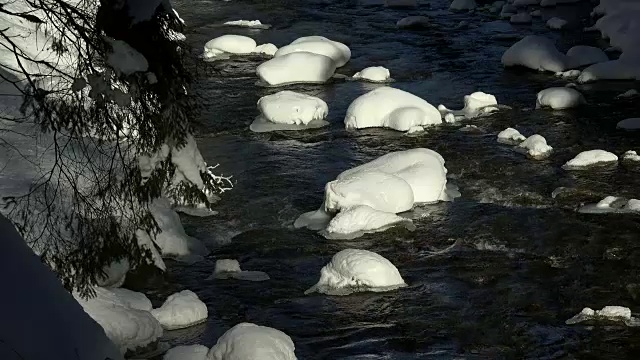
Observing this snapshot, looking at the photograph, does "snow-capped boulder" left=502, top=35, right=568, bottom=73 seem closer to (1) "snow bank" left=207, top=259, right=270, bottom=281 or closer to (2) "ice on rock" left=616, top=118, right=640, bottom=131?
(2) "ice on rock" left=616, top=118, right=640, bottom=131

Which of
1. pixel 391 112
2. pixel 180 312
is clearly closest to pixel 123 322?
pixel 180 312

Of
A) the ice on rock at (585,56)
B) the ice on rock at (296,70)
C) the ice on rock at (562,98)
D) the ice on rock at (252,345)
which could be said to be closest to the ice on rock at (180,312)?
the ice on rock at (252,345)

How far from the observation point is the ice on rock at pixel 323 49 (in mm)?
19672

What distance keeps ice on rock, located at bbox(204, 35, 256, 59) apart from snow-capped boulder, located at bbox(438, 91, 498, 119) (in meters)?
5.90

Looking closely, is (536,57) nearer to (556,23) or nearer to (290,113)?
(556,23)

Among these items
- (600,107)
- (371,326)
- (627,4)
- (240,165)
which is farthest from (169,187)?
(627,4)

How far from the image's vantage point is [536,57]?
747 inches

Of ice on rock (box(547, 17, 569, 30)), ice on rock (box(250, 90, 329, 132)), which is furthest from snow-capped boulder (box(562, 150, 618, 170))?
ice on rock (box(547, 17, 569, 30))

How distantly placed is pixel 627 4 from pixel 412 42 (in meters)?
4.59

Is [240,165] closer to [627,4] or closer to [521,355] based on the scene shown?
[521,355]

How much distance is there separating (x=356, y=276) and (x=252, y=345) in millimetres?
2303

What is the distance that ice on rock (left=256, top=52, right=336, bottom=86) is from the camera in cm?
1864

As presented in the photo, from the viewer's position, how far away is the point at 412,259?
37.0 ft

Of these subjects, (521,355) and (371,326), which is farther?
(371,326)
